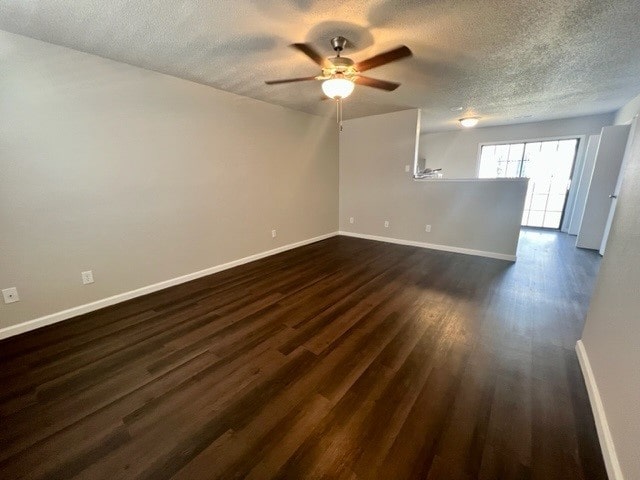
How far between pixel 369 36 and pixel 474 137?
19.4 feet

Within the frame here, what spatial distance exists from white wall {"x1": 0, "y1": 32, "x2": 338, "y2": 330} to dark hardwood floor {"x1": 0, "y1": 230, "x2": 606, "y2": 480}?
0.48 m

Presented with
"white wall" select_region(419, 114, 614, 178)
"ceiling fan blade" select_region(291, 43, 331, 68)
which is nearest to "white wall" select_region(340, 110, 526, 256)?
"ceiling fan blade" select_region(291, 43, 331, 68)

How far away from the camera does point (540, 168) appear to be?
239 inches

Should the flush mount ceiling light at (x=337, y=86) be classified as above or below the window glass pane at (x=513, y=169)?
above

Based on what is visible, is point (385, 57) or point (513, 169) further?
point (513, 169)

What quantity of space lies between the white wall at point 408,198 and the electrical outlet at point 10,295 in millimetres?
4790

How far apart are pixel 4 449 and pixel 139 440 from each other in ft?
2.09

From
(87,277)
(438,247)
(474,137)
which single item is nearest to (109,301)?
(87,277)

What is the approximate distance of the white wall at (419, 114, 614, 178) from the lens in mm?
5234

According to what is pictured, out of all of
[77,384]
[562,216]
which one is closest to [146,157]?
[77,384]

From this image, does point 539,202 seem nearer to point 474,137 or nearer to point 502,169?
point 502,169

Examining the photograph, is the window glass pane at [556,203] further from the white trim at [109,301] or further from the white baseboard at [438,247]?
the white trim at [109,301]

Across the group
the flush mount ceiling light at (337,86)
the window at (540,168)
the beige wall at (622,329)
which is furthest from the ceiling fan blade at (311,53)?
the window at (540,168)

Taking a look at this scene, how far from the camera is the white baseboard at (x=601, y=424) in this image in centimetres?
107
